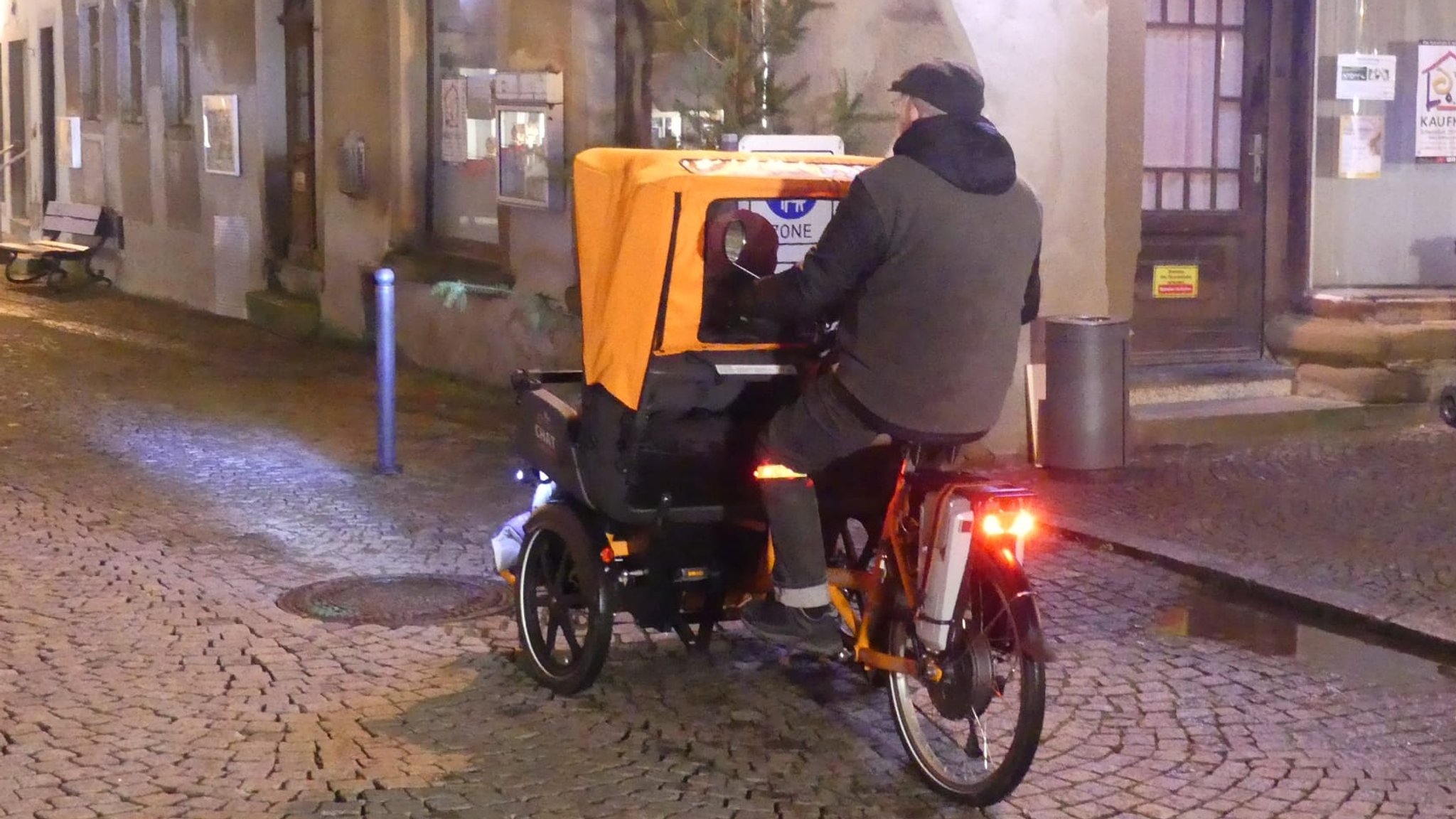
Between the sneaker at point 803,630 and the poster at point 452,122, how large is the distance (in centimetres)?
907

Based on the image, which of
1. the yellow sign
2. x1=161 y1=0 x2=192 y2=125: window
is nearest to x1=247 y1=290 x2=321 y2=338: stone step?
x1=161 y1=0 x2=192 y2=125: window

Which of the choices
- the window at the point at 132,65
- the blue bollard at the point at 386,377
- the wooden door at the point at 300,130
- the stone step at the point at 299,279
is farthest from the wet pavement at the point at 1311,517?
the window at the point at 132,65

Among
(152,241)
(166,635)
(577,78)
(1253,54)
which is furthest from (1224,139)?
(152,241)

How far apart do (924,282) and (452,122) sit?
9.71m

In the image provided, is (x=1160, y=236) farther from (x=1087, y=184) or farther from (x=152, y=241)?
(x=152, y=241)

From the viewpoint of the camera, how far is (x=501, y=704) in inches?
223

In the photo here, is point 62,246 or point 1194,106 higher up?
point 1194,106

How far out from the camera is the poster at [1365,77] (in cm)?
1130

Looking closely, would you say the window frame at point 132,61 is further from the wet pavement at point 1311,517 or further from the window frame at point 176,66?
the wet pavement at point 1311,517

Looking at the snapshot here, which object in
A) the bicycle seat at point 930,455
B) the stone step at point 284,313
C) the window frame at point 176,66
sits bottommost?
the stone step at point 284,313

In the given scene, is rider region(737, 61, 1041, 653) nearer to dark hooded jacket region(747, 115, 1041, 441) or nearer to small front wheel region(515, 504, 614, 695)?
dark hooded jacket region(747, 115, 1041, 441)

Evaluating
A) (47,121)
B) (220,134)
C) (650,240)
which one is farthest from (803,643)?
(47,121)

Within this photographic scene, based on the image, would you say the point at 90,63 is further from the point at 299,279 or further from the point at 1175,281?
the point at 1175,281

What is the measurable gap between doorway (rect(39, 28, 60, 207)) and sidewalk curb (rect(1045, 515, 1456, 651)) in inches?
734
